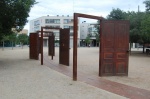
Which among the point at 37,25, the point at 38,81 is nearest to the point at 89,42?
the point at 37,25

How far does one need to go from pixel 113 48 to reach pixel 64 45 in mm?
5975

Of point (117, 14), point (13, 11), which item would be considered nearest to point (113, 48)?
point (13, 11)

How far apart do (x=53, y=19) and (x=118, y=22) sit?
327 feet

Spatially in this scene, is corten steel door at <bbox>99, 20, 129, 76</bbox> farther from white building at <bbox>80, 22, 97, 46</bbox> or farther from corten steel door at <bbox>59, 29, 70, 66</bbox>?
white building at <bbox>80, 22, 97, 46</bbox>

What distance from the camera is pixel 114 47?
42.6 ft

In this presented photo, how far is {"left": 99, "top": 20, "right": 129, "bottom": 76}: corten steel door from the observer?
1283cm

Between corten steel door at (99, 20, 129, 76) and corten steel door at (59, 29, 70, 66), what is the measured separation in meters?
5.31

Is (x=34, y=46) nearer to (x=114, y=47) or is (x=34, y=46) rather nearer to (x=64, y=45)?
(x=64, y=45)

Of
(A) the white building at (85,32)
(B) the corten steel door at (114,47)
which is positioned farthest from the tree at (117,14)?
(A) the white building at (85,32)

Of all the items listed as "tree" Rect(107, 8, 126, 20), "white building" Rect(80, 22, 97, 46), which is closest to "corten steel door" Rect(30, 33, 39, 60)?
"tree" Rect(107, 8, 126, 20)

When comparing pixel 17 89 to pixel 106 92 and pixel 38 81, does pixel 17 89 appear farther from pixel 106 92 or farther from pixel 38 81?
pixel 106 92

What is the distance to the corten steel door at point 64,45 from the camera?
18.0m

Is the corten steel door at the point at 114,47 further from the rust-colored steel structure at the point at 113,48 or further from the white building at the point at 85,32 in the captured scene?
the white building at the point at 85,32

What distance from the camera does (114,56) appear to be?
42.6 feet
